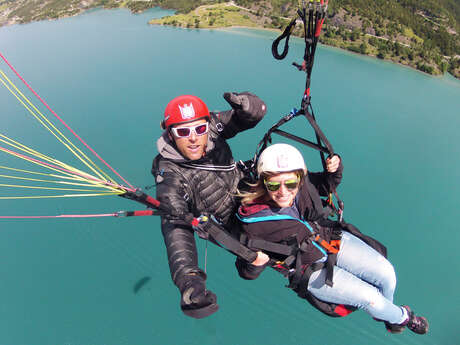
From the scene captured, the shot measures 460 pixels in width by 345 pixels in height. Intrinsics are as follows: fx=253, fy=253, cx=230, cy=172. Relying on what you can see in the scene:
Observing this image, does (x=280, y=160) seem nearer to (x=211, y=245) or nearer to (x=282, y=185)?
(x=282, y=185)

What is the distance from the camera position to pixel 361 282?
76.5 inches

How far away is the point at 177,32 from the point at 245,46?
217 inches

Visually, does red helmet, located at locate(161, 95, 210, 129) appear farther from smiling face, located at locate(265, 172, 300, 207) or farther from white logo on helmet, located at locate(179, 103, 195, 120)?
smiling face, located at locate(265, 172, 300, 207)

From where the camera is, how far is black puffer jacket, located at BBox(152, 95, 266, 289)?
1.53 meters

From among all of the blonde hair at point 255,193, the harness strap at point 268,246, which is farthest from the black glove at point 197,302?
the blonde hair at point 255,193

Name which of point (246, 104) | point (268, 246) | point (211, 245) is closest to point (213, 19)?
point (211, 245)

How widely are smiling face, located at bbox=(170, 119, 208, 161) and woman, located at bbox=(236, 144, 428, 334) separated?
47cm

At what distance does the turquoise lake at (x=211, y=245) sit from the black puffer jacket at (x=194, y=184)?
2.48 m

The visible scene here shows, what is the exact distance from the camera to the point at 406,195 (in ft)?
16.7

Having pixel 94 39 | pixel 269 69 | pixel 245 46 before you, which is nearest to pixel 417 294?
pixel 269 69

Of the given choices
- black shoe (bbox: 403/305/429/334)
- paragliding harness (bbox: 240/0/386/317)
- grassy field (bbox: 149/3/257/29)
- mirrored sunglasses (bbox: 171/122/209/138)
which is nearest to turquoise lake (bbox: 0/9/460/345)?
black shoe (bbox: 403/305/429/334)

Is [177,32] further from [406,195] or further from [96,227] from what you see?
[406,195]

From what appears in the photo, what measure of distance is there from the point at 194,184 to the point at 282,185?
64 centimetres

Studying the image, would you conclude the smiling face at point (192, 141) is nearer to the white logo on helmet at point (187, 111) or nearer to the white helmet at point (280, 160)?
the white logo on helmet at point (187, 111)
